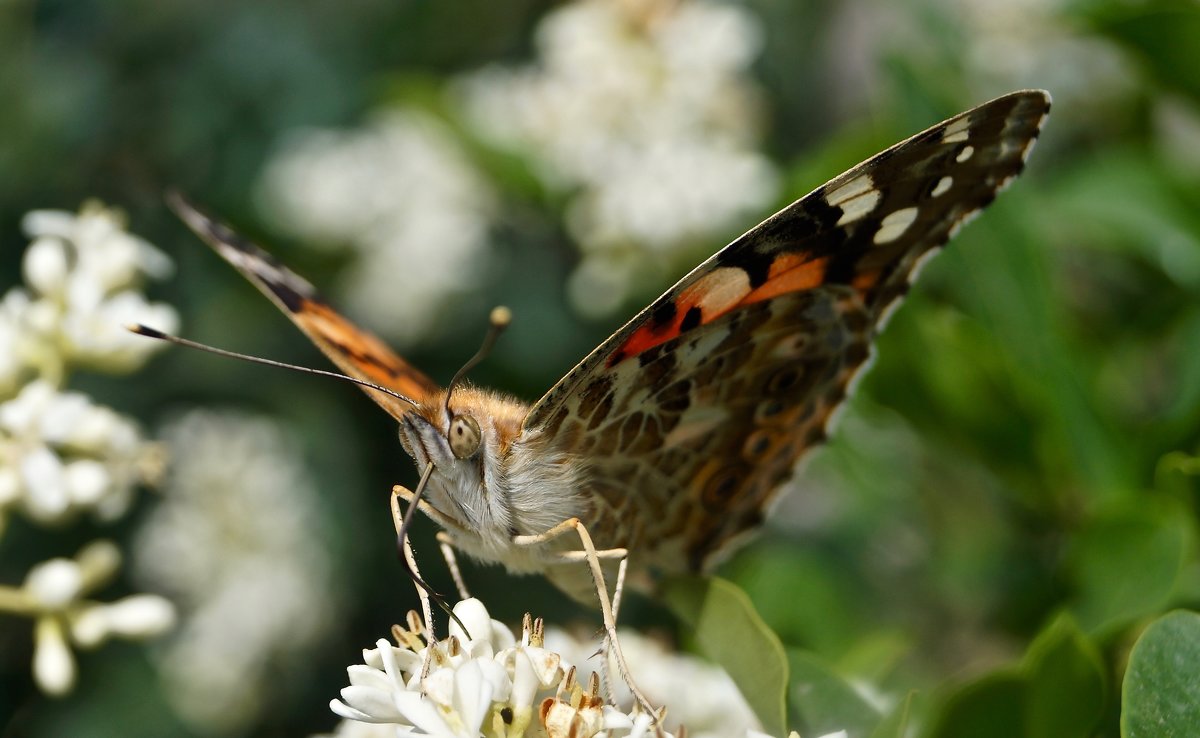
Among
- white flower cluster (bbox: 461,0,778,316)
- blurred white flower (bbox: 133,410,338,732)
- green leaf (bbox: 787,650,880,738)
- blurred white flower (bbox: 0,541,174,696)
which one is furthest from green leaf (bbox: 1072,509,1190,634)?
blurred white flower (bbox: 133,410,338,732)

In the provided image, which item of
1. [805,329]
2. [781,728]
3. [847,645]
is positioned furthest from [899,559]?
[781,728]

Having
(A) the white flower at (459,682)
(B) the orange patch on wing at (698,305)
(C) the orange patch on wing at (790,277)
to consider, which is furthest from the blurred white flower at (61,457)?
(C) the orange patch on wing at (790,277)

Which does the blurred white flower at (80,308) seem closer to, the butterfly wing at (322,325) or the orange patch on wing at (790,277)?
the butterfly wing at (322,325)

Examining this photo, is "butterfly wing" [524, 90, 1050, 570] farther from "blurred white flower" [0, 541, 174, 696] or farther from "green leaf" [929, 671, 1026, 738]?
"blurred white flower" [0, 541, 174, 696]

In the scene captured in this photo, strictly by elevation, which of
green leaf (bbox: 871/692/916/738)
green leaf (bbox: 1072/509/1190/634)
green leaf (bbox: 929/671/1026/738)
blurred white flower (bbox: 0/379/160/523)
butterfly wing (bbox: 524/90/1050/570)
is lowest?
green leaf (bbox: 1072/509/1190/634)

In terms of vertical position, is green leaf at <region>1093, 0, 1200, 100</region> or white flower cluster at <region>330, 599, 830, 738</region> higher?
green leaf at <region>1093, 0, 1200, 100</region>
